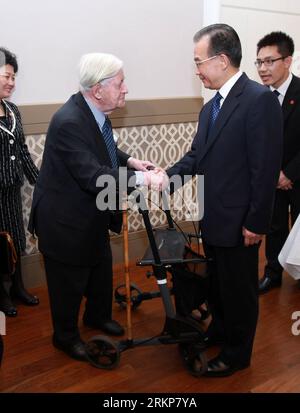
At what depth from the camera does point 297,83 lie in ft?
9.48

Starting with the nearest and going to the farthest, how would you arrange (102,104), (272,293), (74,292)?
1. (102,104)
2. (74,292)
3. (272,293)

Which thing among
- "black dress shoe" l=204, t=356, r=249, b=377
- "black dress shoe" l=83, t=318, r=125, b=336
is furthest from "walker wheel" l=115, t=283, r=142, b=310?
"black dress shoe" l=204, t=356, r=249, b=377

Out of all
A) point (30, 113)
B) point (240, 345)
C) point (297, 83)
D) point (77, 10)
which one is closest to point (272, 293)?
point (240, 345)

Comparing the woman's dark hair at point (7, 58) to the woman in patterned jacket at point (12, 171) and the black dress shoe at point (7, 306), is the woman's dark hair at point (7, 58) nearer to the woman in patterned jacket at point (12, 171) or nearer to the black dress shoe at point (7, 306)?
the woman in patterned jacket at point (12, 171)

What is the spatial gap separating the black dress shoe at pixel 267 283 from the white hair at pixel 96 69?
1908mm

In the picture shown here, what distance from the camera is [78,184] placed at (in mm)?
2014

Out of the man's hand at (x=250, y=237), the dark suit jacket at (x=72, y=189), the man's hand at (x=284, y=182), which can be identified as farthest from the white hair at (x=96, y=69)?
the man's hand at (x=284, y=182)

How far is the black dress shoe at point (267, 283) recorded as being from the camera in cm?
309

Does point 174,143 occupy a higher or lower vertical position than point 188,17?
lower

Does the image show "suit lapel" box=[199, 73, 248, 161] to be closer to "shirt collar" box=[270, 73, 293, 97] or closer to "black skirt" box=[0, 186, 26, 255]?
"shirt collar" box=[270, 73, 293, 97]

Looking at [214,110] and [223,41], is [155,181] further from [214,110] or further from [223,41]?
[223,41]

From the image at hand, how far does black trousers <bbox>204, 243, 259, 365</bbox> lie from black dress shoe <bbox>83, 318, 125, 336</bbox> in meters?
0.65

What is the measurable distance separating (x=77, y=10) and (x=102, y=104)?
4.21 feet
